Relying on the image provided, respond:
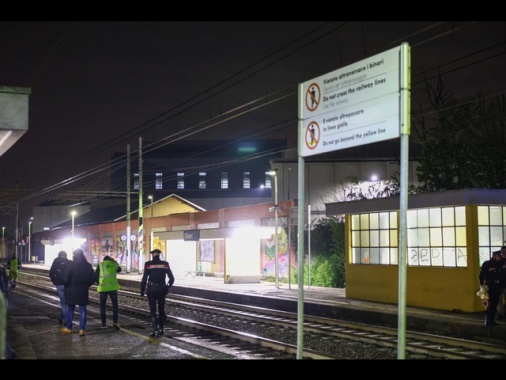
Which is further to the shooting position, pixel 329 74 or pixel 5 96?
pixel 5 96

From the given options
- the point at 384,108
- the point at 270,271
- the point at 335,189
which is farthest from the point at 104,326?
Answer: the point at 335,189

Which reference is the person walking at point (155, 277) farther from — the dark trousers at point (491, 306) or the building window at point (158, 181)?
the building window at point (158, 181)

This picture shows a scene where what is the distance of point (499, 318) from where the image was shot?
17.7m

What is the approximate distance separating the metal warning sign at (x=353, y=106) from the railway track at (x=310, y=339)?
5357 mm

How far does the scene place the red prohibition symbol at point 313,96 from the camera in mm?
8359

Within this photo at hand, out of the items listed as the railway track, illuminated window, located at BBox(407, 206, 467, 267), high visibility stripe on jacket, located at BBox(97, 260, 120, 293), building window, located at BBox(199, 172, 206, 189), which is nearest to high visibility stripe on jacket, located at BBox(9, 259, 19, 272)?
A: the railway track

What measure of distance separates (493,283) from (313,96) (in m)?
9.50

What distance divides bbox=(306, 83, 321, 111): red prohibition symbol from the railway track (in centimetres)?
542

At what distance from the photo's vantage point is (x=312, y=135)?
8.39m

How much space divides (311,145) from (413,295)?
538 inches

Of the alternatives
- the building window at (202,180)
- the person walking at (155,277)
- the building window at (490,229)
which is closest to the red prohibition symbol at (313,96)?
the person walking at (155,277)
